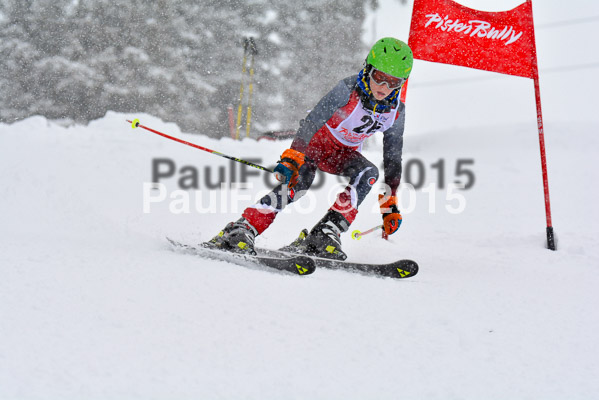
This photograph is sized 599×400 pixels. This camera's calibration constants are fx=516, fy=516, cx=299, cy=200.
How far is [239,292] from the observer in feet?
8.08

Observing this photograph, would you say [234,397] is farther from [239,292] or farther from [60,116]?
[60,116]

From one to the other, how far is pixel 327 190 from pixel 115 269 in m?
6.20

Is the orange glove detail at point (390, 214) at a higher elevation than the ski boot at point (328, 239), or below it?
higher

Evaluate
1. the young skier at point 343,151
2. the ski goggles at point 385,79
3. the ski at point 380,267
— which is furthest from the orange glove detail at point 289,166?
the ski goggles at point 385,79

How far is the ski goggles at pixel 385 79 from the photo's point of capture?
345 cm

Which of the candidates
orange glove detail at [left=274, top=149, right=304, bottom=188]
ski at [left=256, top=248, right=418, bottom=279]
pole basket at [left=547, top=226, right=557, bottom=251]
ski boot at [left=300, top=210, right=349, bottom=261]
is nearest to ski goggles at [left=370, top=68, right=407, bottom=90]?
orange glove detail at [left=274, top=149, right=304, bottom=188]

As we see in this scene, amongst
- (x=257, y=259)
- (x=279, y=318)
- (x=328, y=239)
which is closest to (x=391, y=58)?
(x=328, y=239)

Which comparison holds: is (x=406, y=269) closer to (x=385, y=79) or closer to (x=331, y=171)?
(x=331, y=171)

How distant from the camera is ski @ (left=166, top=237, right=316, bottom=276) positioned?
3051mm

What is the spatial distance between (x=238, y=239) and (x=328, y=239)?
2.10 feet

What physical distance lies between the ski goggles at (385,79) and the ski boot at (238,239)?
1.34 m

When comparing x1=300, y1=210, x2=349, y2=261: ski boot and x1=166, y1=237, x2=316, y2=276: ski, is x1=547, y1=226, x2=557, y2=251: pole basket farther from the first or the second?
x1=166, y1=237, x2=316, y2=276: ski

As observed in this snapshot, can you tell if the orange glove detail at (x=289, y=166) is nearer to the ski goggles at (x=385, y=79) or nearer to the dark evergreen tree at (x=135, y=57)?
the ski goggles at (x=385, y=79)

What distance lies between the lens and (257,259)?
324 cm
